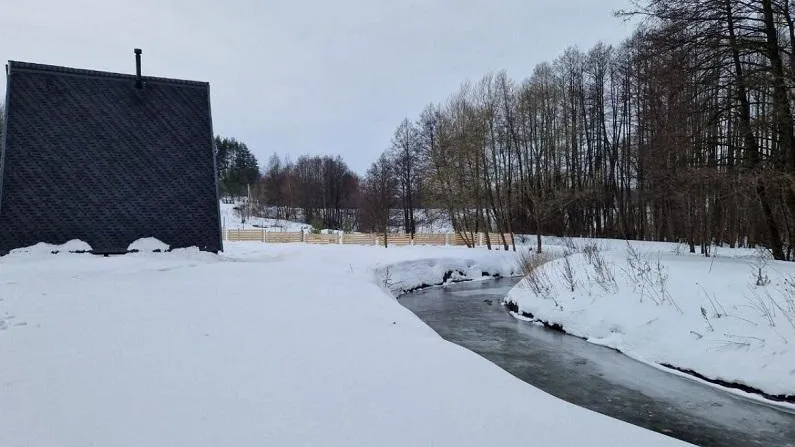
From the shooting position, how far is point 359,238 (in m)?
31.0

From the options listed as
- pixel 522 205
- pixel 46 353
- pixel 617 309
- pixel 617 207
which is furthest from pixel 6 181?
pixel 617 207

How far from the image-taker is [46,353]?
14.8 ft

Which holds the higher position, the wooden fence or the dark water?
the wooden fence

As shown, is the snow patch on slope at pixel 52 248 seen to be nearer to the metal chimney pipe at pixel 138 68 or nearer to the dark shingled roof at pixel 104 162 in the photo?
the dark shingled roof at pixel 104 162

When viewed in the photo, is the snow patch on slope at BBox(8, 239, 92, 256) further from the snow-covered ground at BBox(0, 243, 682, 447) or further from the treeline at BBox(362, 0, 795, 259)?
the treeline at BBox(362, 0, 795, 259)

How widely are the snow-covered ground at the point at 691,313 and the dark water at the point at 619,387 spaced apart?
440 mm

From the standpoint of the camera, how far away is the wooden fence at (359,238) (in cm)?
3089

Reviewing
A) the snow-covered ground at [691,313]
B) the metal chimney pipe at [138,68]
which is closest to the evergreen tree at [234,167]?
the metal chimney pipe at [138,68]

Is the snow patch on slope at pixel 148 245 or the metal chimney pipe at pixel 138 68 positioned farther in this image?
the metal chimney pipe at pixel 138 68

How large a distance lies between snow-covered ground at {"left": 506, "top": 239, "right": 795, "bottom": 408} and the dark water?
0.44 meters

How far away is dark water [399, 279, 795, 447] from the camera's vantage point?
5516mm

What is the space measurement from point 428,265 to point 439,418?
1692 centimetres

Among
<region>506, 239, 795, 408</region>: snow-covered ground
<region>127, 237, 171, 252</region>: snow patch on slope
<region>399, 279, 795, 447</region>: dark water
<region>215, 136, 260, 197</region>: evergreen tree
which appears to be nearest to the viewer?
<region>399, 279, 795, 447</region>: dark water

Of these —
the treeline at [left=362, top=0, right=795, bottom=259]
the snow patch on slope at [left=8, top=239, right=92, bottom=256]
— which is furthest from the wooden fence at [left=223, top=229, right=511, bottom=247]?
the snow patch on slope at [left=8, top=239, right=92, bottom=256]
